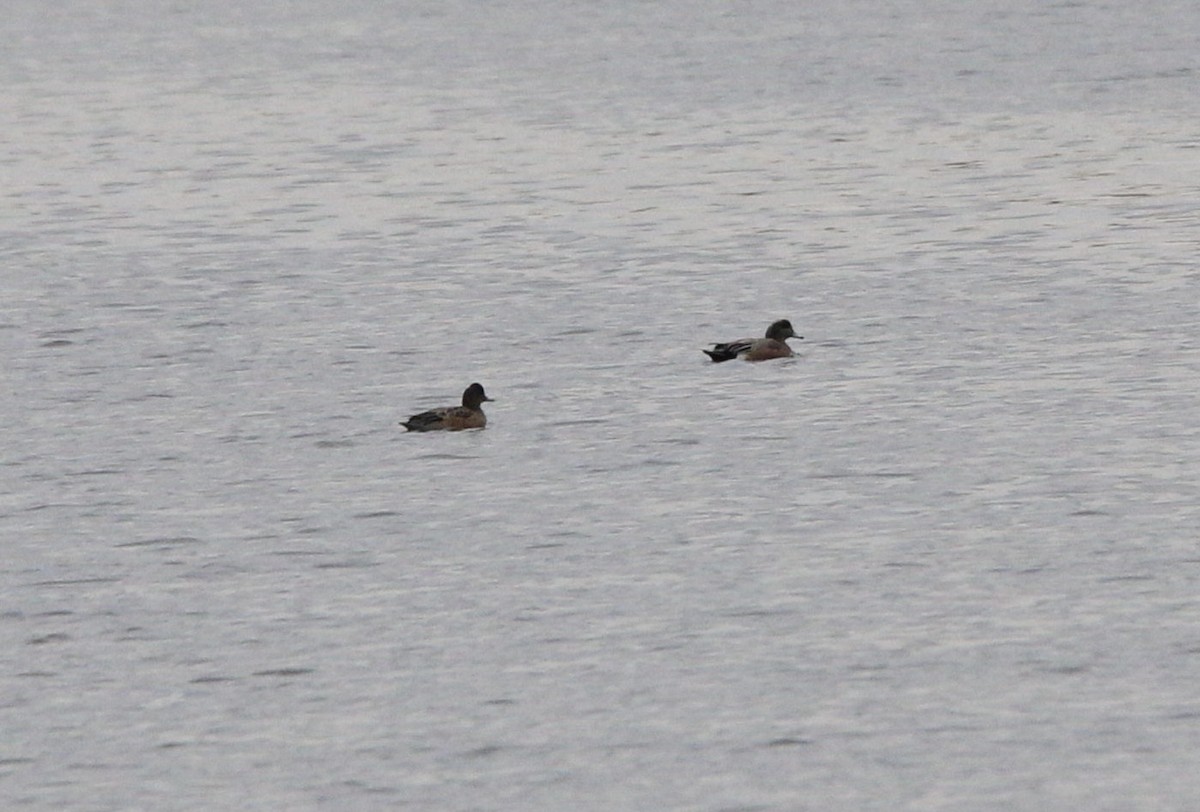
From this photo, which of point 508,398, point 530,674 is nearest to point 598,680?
point 530,674

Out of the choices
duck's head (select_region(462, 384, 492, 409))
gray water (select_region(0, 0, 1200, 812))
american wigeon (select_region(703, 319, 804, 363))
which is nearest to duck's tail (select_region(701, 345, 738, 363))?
american wigeon (select_region(703, 319, 804, 363))

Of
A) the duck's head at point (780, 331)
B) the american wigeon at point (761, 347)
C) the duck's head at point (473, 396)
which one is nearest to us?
the duck's head at point (473, 396)

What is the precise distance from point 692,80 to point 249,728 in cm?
4091

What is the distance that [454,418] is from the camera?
2392cm

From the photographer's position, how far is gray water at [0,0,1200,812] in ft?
50.9

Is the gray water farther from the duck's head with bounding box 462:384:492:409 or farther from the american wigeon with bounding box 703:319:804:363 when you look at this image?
the duck's head with bounding box 462:384:492:409

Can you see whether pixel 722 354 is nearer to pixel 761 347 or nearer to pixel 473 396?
pixel 761 347

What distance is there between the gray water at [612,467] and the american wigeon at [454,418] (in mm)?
183

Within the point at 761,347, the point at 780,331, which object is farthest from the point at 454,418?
the point at 780,331

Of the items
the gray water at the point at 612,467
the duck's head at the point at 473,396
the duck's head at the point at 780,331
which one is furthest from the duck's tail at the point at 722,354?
the duck's head at the point at 473,396

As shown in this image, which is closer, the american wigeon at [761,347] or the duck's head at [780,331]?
the american wigeon at [761,347]

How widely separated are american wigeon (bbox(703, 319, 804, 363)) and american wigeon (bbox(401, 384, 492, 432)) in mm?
3193

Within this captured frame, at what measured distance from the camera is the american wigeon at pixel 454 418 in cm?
2391

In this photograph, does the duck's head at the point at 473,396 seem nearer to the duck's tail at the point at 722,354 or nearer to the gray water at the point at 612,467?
the gray water at the point at 612,467
